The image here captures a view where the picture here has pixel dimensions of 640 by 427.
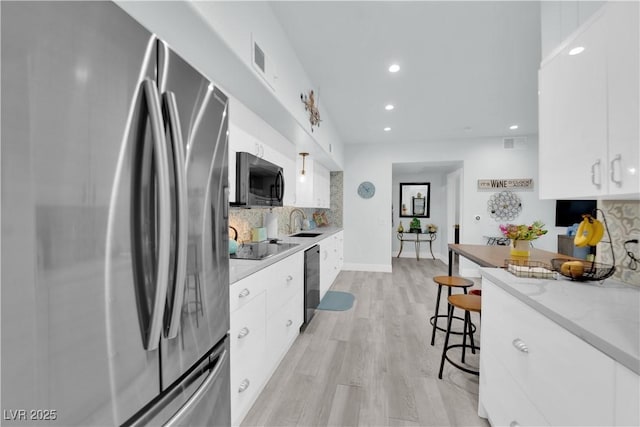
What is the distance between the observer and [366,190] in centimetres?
566

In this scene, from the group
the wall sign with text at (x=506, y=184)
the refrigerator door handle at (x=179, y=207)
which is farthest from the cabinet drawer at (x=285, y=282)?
the wall sign with text at (x=506, y=184)

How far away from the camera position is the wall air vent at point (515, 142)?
5066 millimetres

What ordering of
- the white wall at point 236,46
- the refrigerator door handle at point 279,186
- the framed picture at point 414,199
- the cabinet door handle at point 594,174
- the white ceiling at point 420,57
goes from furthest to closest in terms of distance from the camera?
the framed picture at point 414,199 < the refrigerator door handle at point 279,186 < the white ceiling at point 420,57 < the white wall at point 236,46 < the cabinet door handle at point 594,174

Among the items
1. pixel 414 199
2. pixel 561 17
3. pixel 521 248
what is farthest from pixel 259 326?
pixel 414 199

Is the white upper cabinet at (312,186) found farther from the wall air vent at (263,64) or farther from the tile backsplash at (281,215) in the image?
the wall air vent at (263,64)

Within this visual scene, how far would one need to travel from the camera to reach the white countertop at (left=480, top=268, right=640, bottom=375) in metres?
0.72

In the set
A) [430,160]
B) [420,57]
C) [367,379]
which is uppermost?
[420,57]

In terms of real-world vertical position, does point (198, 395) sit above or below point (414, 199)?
below

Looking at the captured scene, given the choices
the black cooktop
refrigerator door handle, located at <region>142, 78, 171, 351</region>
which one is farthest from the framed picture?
refrigerator door handle, located at <region>142, 78, 171, 351</region>

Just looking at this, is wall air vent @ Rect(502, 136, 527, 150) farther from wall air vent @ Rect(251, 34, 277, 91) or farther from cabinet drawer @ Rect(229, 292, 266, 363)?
cabinet drawer @ Rect(229, 292, 266, 363)

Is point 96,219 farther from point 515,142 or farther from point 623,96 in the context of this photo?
point 515,142

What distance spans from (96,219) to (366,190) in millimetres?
5305

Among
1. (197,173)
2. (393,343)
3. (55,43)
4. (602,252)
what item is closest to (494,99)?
(602,252)

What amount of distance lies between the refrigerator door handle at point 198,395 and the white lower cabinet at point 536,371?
3.98 feet
